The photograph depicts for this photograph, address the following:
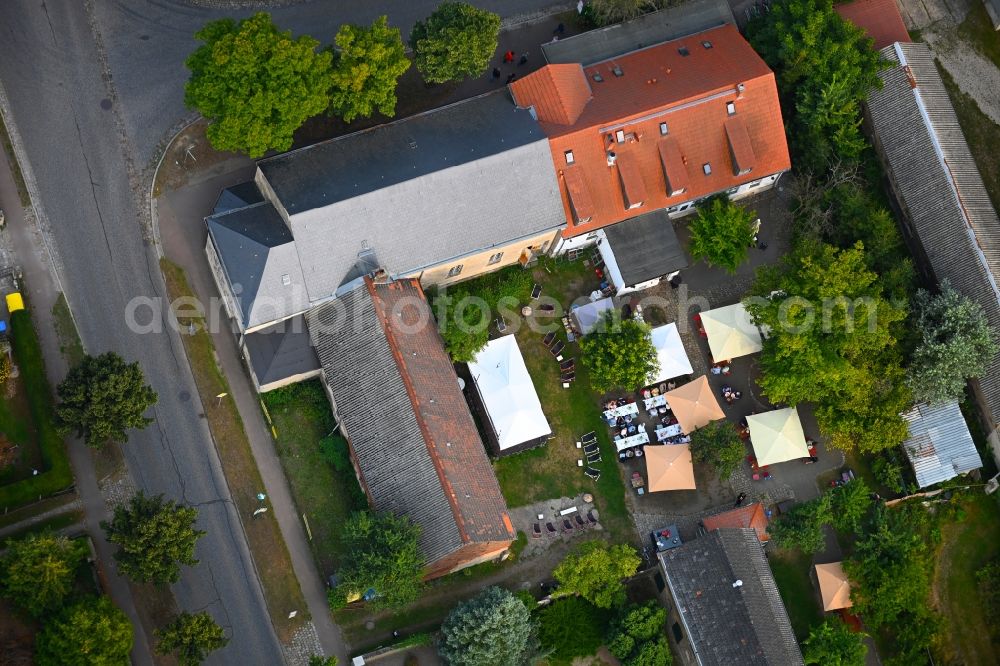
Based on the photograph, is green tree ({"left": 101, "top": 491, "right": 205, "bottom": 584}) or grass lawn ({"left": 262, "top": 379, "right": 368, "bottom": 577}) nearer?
green tree ({"left": 101, "top": 491, "right": 205, "bottom": 584})

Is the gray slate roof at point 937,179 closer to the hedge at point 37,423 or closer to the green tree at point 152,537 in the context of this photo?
the green tree at point 152,537

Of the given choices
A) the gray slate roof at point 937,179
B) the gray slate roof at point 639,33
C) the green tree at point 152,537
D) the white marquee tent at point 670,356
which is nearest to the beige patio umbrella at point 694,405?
the white marquee tent at point 670,356

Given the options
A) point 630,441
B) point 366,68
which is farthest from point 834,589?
point 366,68

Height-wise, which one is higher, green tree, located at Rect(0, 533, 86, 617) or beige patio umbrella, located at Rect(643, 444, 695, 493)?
green tree, located at Rect(0, 533, 86, 617)

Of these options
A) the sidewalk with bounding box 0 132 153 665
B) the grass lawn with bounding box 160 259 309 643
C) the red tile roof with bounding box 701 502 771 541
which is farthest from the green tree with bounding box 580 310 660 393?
the sidewalk with bounding box 0 132 153 665

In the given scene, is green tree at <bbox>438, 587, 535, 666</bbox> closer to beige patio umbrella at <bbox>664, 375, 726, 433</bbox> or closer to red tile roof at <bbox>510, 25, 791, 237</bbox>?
beige patio umbrella at <bbox>664, 375, 726, 433</bbox>

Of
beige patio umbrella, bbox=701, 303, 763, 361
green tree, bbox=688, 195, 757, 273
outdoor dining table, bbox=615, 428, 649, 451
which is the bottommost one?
outdoor dining table, bbox=615, 428, 649, 451

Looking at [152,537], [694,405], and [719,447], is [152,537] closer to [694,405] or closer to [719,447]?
[694,405]
